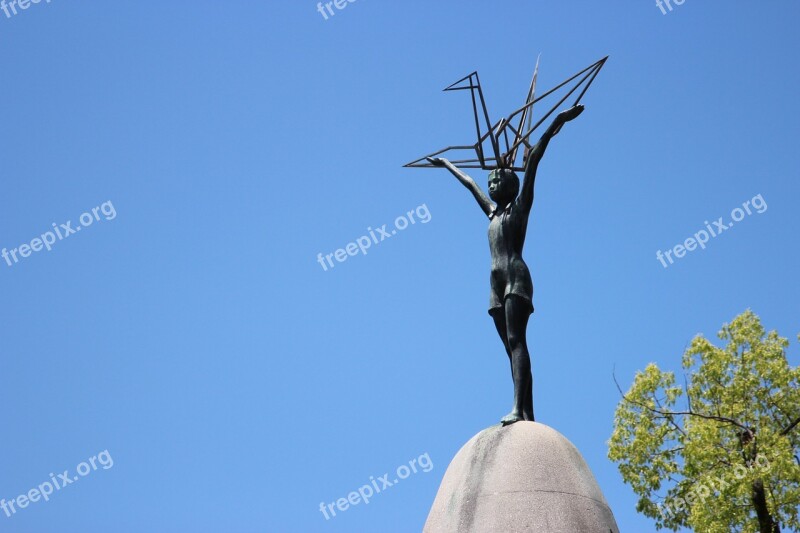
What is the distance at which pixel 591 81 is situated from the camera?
10133 millimetres

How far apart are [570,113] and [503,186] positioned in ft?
3.69

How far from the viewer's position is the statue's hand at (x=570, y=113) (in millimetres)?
9641

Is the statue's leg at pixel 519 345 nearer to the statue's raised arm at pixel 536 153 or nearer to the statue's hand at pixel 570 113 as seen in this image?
the statue's raised arm at pixel 536 153

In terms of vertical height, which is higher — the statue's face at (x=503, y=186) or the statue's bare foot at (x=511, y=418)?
the statue's face at (x=503, y=186)

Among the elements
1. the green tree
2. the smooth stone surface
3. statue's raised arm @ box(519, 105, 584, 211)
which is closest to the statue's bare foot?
A: the smooth stone surface

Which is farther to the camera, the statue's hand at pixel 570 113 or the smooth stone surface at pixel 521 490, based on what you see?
the statue's hand at pixel 570 113

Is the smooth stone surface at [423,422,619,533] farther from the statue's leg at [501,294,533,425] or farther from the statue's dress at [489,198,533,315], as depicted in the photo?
the statue's dress at [489,198,533,315]

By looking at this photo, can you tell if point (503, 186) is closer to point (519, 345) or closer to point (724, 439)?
point (519, 345)

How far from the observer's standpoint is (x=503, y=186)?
1012 cm

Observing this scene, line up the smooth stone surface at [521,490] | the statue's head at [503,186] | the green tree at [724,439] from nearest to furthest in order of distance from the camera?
1. the smooth stone surface at [521,490]
2. the statue's head at [503,186]
3. the green tree at [724,439]

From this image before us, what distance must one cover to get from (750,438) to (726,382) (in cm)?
178

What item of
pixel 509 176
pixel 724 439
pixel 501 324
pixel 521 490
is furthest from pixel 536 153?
pixel 724 439

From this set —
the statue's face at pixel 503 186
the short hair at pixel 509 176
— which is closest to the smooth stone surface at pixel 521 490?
the statue's face at pixel 503 186

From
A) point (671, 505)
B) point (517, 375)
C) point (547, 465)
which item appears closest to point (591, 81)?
point (517, 375)
